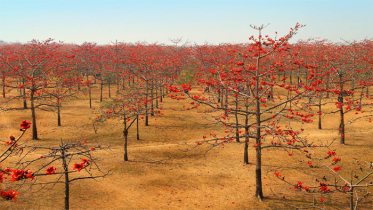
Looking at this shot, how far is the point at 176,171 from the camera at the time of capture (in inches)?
685

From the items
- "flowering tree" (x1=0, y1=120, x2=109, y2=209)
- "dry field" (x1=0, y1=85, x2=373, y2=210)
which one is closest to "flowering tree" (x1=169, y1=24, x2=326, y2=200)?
"dry field" (x1=0, y1=85, x2=373, y2=210)

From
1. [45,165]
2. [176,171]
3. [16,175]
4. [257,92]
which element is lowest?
[176,171]

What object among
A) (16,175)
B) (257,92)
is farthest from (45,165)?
(257,92)

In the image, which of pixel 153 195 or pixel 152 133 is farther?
pixel 152 133

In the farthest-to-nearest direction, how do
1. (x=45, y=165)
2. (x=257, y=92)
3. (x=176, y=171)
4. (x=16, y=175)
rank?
(x=176, y=171) < (x=257, y=92) < (x=45, y=165) < (x=16, y=175)

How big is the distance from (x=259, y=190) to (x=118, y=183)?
790cm

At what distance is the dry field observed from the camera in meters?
13.3

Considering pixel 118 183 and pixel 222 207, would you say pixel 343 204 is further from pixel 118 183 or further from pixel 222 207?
pixel 118 183

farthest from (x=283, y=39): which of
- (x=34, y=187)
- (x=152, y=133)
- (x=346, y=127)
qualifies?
(x=346, y=127)

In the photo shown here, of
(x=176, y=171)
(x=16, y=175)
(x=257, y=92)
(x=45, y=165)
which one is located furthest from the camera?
(x=176, y=171)

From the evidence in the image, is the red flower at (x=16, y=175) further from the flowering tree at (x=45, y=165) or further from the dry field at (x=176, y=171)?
the dry field at (x=176, y=171)

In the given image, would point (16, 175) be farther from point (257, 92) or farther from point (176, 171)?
point (176, 171)

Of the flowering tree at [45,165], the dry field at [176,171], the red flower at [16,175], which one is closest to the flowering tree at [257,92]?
the dry field at [176,171]

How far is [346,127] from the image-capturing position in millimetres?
27156
